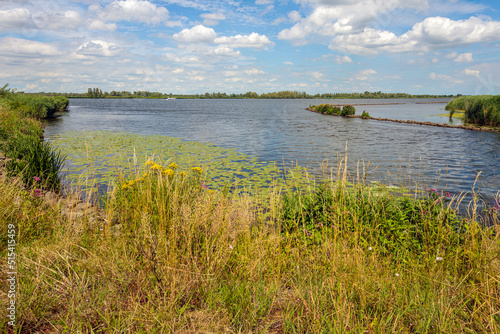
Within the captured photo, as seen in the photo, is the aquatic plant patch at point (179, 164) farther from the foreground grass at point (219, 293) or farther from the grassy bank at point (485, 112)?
the grassy bank at point (485, 112)

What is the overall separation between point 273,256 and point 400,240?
2.12 meters

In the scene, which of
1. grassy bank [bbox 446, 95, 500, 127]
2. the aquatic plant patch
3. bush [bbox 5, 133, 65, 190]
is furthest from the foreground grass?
grassy bank [bbox 446, 95, 500, 127]

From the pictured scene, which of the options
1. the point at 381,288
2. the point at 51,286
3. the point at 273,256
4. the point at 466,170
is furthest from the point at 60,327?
the point at 466,170

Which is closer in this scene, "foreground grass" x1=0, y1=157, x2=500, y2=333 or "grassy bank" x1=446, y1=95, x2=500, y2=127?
"foreground grass" x1=0, y1=157, x2=500, y2=333

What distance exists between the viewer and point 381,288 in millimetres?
2883

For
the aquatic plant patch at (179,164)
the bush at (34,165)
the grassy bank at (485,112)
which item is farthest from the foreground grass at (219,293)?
the grassy bank at (485,112)

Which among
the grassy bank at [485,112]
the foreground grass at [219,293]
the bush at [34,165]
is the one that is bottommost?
the foreground grass at [219,293]

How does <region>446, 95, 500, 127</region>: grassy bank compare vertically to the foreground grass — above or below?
above

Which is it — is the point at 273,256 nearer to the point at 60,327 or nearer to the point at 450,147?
the point at 60,327

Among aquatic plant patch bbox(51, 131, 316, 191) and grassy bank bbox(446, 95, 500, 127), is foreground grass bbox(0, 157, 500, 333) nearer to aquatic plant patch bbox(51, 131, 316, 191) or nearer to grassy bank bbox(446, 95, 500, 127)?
aquatic plant patch bbox(51, 131, 316, 191)

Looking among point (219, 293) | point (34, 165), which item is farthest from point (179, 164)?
point (219, 293)

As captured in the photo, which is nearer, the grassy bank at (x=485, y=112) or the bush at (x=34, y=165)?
the bush at (x=34, y=165)

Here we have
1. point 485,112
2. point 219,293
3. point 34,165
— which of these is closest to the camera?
point 219,293

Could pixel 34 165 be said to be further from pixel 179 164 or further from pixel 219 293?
pixel 219 293
